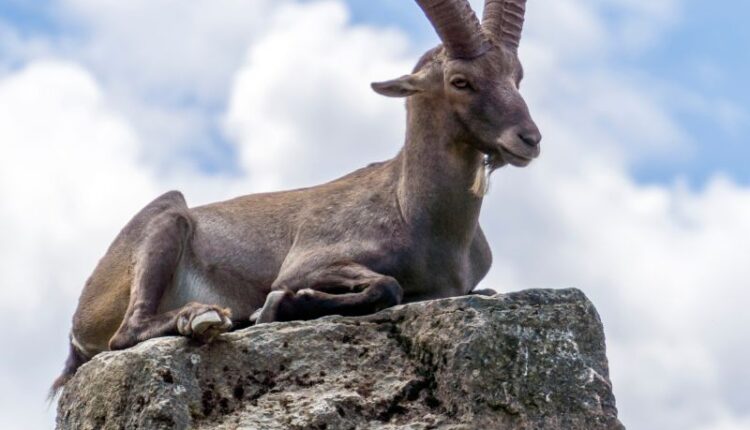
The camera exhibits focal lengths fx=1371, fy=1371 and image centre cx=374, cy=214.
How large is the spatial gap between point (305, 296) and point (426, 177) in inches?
73.3

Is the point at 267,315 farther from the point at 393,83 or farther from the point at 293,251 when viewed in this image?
the point at 393,83

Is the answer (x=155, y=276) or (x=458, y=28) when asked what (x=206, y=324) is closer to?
(x=155, y=276)

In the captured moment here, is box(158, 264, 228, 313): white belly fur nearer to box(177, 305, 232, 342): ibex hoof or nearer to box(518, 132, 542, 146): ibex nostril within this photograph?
box(177, 305, 232, 342): ibex hoof

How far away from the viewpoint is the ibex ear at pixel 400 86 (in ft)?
36.8

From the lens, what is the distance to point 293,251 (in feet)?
35.8

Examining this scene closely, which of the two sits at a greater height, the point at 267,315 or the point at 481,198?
the point at 481,198

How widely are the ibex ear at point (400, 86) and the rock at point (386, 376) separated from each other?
2.92 meters

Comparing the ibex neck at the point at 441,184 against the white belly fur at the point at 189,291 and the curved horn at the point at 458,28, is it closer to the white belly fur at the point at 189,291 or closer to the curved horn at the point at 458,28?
the curved horn at the point at 458,28

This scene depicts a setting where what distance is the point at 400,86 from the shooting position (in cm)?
1123

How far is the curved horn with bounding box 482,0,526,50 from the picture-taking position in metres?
11.7

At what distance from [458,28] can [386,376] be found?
3.69 m

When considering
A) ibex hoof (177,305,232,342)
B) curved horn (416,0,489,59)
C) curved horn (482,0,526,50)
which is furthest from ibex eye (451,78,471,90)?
ibex hoof (177,305,232,342)

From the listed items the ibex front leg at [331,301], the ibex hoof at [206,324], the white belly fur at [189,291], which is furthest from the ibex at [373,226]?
the ibex hoof at [206,324]

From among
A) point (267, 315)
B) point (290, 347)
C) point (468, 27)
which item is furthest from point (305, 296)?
point (468, 27)
